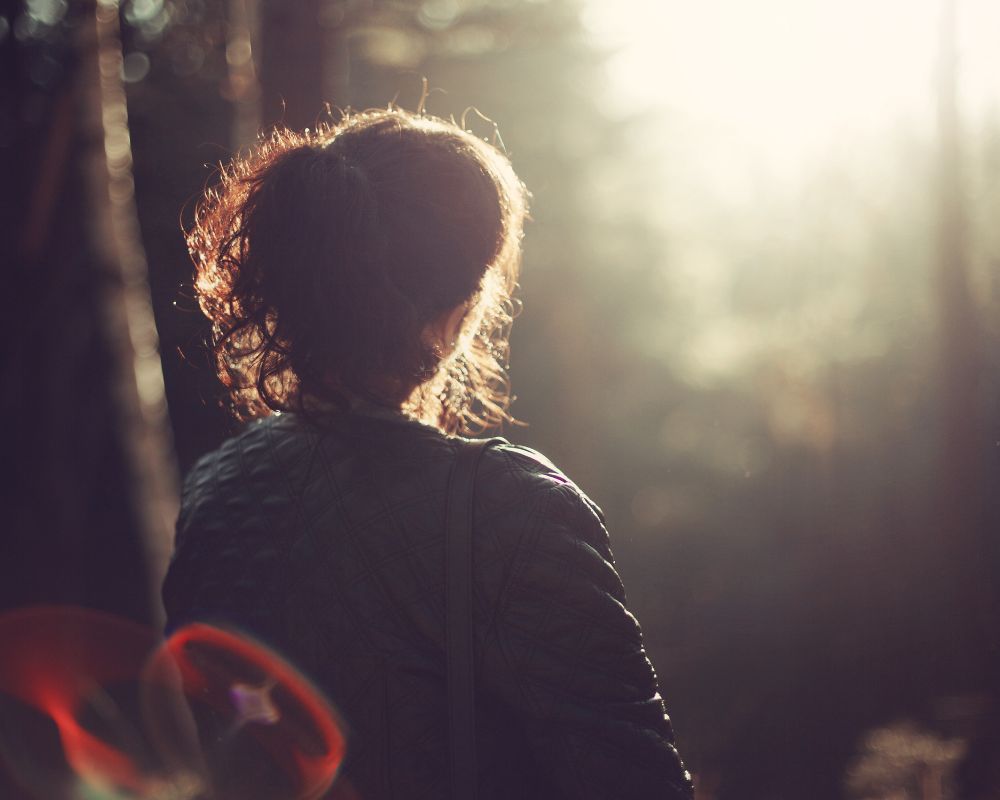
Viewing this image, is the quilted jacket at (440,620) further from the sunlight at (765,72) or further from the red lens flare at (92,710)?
the sunlight at (765,72)

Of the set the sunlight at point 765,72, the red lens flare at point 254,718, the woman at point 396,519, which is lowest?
the red lens flare at point 254,718

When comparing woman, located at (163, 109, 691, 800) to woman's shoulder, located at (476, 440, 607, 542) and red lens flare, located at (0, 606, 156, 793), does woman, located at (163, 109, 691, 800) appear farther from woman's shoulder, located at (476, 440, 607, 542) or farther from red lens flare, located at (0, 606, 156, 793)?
red lens flare, located at (0, 606, 156, 793)

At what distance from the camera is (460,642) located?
1.17 metres

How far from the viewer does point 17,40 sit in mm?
3830

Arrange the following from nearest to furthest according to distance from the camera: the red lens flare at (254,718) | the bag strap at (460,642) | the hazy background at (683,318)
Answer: the bag strap at (460,642)
the red lens flare at (254,718)
the hazy background at (683,318)

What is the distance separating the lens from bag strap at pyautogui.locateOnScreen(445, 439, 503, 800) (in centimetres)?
117

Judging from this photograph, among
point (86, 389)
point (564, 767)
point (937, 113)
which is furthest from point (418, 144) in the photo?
point (937, 113)

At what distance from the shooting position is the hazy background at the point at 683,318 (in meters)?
3.36

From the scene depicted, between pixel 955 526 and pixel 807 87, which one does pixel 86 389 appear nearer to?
pixel 955 526

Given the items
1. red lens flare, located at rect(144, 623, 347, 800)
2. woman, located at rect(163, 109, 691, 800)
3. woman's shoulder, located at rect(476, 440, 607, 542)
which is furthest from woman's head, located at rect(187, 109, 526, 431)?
red lens flare, located at rect(144, 623, 347, 800)

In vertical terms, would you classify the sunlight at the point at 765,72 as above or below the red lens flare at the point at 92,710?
above

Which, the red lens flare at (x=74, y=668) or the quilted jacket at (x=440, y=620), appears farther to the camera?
the red lens flare at (x=74, y=668)

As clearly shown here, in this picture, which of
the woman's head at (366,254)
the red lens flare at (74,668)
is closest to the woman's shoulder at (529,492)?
the woman's head at (366,254)

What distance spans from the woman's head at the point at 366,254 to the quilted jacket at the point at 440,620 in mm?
96
